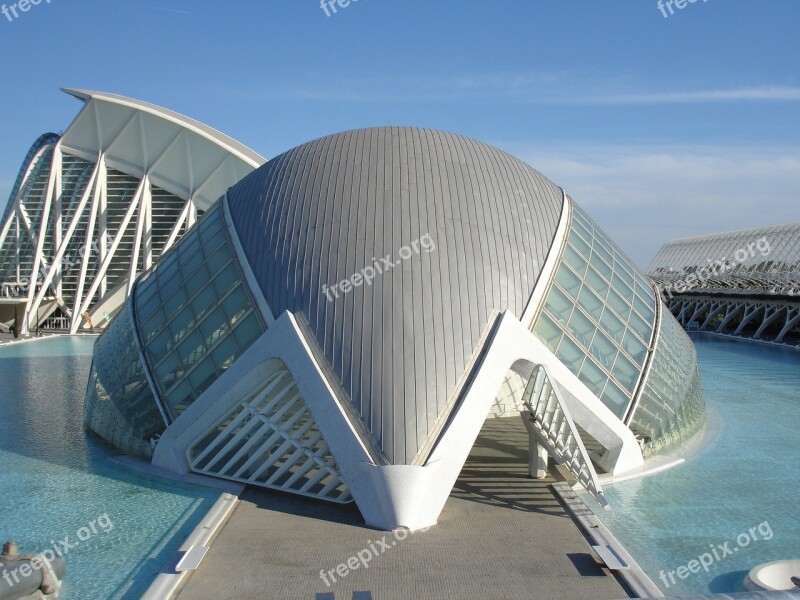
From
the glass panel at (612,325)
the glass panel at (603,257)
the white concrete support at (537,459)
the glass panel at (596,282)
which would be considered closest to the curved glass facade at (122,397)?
the white concrete support at (537,459)

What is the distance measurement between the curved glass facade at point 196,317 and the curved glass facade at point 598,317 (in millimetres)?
6180

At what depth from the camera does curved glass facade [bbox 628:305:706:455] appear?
17.2 meters

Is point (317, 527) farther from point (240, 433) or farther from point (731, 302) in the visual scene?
point (731, 302)

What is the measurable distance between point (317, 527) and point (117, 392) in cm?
805

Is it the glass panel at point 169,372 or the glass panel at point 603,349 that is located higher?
the glass panel at point 169,372

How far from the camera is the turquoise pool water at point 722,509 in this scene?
11570mm

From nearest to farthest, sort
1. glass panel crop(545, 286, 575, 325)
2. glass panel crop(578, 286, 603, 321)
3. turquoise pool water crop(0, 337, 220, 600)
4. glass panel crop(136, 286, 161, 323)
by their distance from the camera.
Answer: turquoise pool water crop(0, 337, 220, 600) → glass panel crop(545, 286, 575, 325) → glass panel crop(578, 286, 603, 321) → glass panel crop(136, 286, 161, 323)

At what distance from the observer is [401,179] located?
1720cm

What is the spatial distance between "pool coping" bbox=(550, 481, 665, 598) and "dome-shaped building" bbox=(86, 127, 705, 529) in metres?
0.62

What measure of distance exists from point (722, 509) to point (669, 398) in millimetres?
4425

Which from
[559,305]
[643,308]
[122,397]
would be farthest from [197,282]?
[643,308]

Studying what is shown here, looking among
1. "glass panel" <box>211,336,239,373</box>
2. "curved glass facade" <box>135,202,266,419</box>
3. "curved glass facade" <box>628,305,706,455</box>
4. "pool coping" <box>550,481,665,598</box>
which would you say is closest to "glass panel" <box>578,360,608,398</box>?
"curved glass facade" <box>628,305,706,455</box>

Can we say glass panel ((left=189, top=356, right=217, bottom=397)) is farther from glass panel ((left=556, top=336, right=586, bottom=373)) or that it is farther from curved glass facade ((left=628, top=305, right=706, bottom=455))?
curved glass facade ((left=628, top=305, right=706, bottom=455))

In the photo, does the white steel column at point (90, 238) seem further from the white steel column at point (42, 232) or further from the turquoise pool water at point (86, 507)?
the turquoise pool water at point (86, 507)
